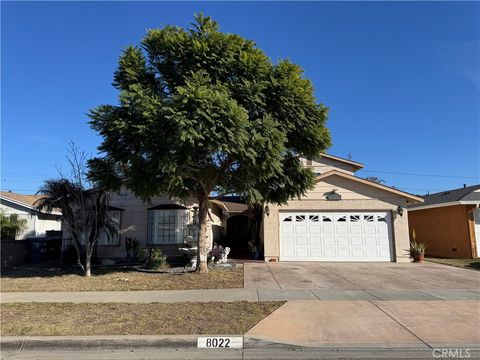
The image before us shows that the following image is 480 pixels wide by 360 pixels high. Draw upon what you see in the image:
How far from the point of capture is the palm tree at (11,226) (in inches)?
889

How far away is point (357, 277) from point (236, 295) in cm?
511

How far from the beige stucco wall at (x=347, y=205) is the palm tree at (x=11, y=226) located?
15.1 m

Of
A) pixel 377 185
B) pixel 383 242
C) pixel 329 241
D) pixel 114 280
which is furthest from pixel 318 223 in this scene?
pixel 114 280

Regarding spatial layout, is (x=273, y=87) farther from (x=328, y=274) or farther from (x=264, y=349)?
(x=264, y=349)

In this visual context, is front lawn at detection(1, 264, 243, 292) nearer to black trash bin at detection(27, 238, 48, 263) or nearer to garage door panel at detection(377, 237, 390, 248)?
black trash bin at detection(27, 238, 48, 263)

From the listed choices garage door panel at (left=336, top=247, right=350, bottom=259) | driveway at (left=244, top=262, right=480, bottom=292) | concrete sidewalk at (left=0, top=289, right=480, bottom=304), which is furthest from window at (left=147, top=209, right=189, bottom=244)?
concrete sidewalk at (left=0, top=289, right=480, bottom=304)

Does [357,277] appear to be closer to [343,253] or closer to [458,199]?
[343,253]

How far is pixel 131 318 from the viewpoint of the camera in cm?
792

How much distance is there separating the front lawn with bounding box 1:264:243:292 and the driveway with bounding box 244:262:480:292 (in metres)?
1.01

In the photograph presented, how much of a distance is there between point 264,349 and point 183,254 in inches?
450

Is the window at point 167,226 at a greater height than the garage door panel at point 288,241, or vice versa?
the window at point 167,226

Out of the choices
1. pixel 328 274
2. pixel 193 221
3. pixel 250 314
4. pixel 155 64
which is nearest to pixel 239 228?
pixel 193 221

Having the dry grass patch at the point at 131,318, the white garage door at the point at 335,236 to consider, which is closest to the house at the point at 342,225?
the white garage door at the point at 335,236
